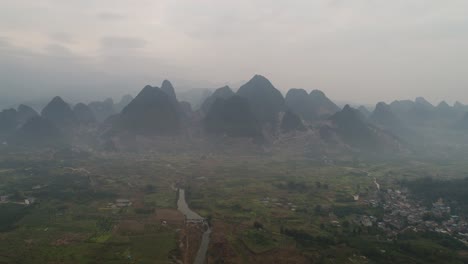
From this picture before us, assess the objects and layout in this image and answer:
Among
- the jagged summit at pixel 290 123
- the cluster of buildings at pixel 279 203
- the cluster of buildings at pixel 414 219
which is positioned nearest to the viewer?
the cluster of buildings at pixel 414 219

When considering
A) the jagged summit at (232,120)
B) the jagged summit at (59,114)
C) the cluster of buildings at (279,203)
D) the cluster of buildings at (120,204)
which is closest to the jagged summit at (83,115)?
the jagged summit at (59,114)

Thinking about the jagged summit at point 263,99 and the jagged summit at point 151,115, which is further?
the jagged summit at point 263,99

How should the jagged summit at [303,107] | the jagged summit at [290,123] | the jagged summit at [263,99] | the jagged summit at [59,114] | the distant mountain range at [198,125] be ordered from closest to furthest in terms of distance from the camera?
the distant mountain range at [198,125], the jagged summit at [290,123], the jagged summit at [59,114], the jagged summit at [263,99], the jagged summit at [303,107]

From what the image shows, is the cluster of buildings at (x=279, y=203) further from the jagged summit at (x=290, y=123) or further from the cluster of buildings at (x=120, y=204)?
the jagged summit at (x=290, y=123)

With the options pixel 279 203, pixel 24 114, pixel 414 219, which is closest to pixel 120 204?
pixel 279 203

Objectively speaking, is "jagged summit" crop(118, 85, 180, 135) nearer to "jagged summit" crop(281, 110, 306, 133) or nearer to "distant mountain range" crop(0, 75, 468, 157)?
"distant mountain range" crop(0, 75, 468, 157)

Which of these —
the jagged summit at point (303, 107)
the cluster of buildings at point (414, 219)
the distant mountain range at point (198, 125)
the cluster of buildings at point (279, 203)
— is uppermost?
the jagged summit at point (303, 107)

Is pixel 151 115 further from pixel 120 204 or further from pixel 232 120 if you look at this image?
pixel 120 204

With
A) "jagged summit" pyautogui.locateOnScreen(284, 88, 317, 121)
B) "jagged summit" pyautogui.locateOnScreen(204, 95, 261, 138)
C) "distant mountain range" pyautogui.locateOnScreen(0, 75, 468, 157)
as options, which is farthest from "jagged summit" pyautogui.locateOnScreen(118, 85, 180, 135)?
"jagged summit" pyautogui.locateOnScreen(284, 88, 317, 121)

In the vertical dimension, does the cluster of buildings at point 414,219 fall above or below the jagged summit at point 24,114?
below

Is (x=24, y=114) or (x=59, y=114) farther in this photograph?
(x=24, y=114)
